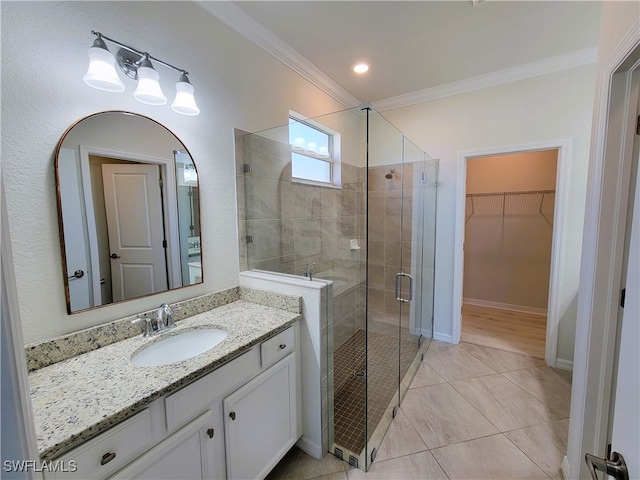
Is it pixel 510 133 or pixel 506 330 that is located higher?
pixel 510 133

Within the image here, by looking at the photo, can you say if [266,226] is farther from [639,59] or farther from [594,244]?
[639,59]

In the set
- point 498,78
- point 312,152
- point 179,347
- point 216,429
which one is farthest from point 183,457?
point 498,78

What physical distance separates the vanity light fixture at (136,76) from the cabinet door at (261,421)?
1.48 metres

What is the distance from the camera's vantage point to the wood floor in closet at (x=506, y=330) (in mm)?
2912

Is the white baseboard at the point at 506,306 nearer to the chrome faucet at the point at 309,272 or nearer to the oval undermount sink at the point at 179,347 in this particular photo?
the chrome faucet at the point at 309,272

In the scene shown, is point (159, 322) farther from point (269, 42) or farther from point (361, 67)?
point (361, 67)

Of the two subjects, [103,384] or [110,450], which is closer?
[110,450]

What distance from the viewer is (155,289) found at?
1.51 metres

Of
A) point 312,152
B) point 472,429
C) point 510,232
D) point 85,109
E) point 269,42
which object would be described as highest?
point 269,42

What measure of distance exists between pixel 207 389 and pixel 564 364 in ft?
10.2

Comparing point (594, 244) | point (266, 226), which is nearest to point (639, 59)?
point (594, 244)

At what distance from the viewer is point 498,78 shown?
2570 millimetres

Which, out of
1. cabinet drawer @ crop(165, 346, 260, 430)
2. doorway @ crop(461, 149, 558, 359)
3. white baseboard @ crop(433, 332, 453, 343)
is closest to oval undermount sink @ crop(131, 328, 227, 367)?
cabinet drawer @ crop(165, 346, 260, 430)

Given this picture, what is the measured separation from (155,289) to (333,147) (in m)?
2.18
